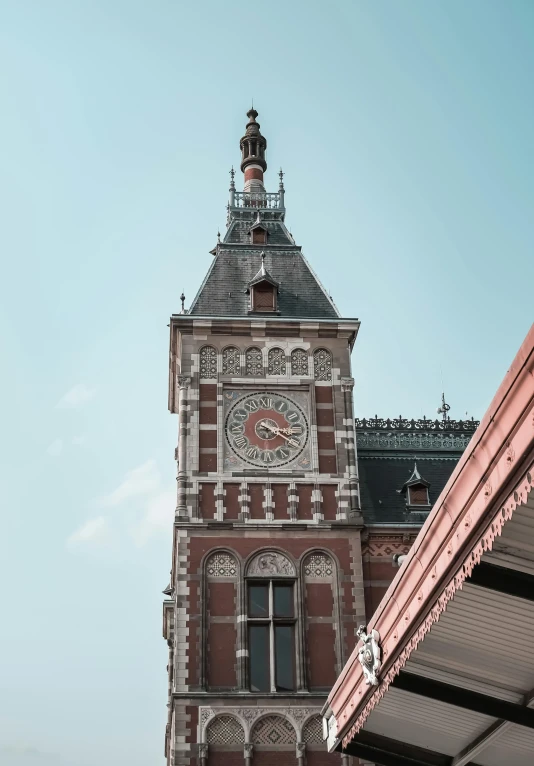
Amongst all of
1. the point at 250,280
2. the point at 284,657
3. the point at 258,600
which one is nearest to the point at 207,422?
the point at 258,600

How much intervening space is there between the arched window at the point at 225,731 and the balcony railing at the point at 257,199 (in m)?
21.7

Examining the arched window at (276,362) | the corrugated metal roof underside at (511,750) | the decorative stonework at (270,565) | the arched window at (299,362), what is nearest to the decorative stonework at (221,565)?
the decorative stonework at (270,565)

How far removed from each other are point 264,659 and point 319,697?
6.51 ft

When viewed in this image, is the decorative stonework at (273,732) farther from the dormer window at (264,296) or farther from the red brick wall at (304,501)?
the dormer window at (264,296)

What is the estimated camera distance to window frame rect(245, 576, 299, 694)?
32.9m

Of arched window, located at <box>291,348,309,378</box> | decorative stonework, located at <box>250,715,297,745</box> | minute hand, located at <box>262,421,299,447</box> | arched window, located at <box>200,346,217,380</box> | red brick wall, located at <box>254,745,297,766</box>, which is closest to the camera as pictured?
red brick wall, located at <box>254,745,297,766</box>

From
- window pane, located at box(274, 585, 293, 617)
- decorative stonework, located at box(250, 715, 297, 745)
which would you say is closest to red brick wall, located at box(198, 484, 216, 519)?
window pane, located at box(274, 585, 293, 617)

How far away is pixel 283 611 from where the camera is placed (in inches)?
1337

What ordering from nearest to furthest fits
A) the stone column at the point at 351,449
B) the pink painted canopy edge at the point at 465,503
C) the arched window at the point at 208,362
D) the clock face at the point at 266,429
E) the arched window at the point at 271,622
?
the pink painted canopy edge at the point at 465,503 → the arched window at the point at 271,622 → the stone column at the point at 351,449 → the clock face at the point at 266,429 → the arched window at the point at 208,362

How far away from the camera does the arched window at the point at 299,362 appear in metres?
37.9

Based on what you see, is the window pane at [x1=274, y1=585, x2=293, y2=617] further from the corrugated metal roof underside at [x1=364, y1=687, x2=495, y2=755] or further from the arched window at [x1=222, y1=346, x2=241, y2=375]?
the corrugated metal roof underside at [x1=364, y1=687, x2=495, y2=755]

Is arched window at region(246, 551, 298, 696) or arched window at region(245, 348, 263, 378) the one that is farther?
arched window at region(245, 348, 263, 378)

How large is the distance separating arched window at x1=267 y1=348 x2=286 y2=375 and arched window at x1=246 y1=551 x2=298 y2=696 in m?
6.43

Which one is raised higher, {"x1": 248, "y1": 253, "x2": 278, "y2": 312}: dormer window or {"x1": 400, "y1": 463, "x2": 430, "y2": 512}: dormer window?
{"x1": 248, "y1": 253, "x2": 278, "y2": 312}: dormer window
